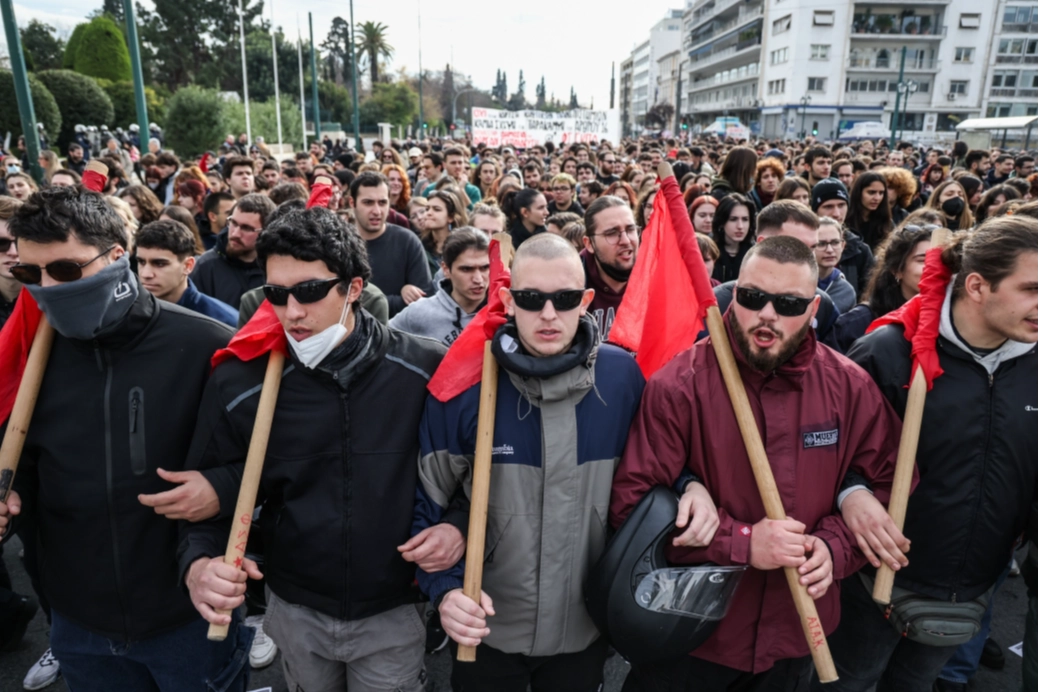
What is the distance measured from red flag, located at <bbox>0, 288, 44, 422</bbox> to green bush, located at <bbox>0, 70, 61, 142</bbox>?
23952 mm

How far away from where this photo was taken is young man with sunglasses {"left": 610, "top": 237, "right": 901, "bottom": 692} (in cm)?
231

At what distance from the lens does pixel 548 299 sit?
2.34 m

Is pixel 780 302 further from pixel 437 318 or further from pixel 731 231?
pixel 731 231

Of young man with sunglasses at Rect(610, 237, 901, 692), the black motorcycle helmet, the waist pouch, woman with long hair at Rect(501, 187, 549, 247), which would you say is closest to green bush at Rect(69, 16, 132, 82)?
woman with long hair at Rect(501, 187, 549, 247)

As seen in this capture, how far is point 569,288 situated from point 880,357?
1.29 m

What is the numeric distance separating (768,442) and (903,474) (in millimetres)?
480

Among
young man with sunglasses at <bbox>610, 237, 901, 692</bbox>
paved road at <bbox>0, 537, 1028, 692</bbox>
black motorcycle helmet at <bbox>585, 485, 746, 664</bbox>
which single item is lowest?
paved road at <bbox>0, 537, 1028, 692</bbox>

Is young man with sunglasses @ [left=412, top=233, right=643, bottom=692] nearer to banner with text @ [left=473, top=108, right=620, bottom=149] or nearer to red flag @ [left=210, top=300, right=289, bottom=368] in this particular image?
red flag @ [left=210, top=300, right=289, bottom=368]

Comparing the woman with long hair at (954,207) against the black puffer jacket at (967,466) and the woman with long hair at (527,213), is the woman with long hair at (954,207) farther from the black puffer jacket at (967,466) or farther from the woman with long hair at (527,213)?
the black puffer jacket at (967,466)

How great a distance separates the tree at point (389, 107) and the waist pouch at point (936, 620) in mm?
56677

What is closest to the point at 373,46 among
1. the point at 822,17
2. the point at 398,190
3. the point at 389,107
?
the point at 389,107

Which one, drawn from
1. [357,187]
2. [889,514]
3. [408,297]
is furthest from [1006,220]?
[357,187]

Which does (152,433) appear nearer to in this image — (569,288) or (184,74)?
(569,288)

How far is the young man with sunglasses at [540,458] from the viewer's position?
230 centimetres
